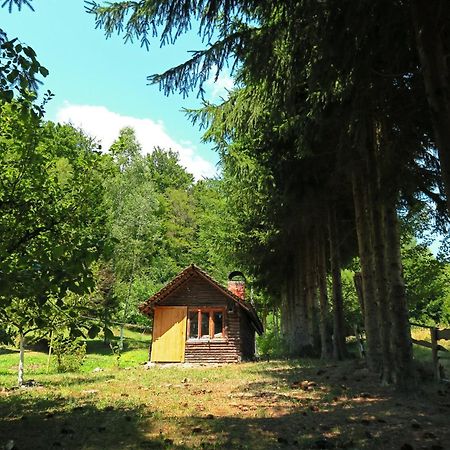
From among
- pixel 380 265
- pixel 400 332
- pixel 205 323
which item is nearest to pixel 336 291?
pixel 380 265

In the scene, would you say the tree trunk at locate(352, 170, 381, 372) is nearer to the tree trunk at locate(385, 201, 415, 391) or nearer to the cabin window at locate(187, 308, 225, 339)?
the tree trunk at locate(385, 201, 415, 391)

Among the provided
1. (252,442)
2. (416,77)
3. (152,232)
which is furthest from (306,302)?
(152,232)

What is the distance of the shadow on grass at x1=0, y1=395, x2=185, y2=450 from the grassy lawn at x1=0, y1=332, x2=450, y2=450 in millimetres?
12

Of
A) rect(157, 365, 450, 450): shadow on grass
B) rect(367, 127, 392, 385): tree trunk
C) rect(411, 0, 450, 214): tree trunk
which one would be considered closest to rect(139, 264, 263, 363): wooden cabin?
rect(367, 127, 392, 385): tree trunk

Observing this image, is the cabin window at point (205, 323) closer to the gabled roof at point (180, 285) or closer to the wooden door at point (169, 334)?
the wooden door at point (169, 334)

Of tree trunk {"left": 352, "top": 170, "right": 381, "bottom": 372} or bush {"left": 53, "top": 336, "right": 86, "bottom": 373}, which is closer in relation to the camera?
tree trunk {"left": 352, "top": 170, "right": 381, "bottom": 372}

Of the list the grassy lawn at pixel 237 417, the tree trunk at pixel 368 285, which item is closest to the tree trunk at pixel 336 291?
the tree trunk at pixel 368 285

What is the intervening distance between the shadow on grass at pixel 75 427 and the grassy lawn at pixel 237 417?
12mm

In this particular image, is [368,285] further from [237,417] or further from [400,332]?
[237,417]

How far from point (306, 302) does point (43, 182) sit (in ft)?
57.8

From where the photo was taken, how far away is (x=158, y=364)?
2420cm

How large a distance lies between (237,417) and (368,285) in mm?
6577

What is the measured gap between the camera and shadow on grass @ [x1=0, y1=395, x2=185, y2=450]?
4.95 metres

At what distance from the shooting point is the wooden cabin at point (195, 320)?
24.6 m
